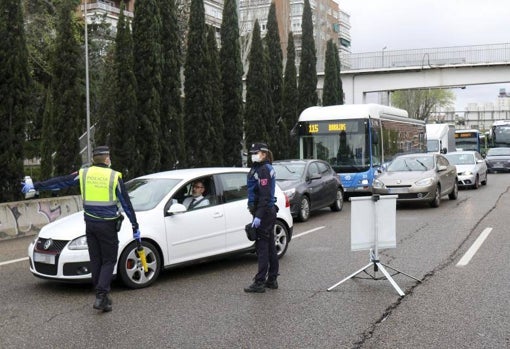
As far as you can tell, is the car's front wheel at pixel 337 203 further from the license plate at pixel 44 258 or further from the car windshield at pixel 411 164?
the license plate at pixel 44 258

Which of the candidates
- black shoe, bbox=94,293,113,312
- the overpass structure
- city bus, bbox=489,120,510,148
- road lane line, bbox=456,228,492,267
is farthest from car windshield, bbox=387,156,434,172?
city bus, bbox=489,120,510,148

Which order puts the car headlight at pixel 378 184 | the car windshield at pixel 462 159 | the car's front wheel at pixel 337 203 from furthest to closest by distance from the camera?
the car windshield at pixel 462 159 < the car's front wheel at pixel 337 203 < the car headlight at pixel 378 184

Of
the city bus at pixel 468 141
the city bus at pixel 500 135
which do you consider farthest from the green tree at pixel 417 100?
the city bus at pixel 500 135

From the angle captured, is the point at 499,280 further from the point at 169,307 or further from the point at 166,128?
the point at 166,128

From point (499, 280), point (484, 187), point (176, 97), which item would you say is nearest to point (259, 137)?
point (176, 97)

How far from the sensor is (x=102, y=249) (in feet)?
20.9

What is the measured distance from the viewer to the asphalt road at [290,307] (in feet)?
17.5

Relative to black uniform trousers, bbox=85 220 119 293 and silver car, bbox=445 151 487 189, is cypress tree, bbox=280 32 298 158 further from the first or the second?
black uniform trousers, bbox=85 220 119 293

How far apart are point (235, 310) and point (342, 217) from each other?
30.2 feet

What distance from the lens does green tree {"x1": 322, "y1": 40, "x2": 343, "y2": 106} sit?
36.7 meters

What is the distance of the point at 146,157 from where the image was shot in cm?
1962

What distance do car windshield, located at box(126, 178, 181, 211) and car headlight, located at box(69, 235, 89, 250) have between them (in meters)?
0.94

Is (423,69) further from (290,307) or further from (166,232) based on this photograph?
(290,307)

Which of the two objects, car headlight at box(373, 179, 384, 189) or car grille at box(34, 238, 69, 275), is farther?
car headlight at box(373, 179, 384, 189)
